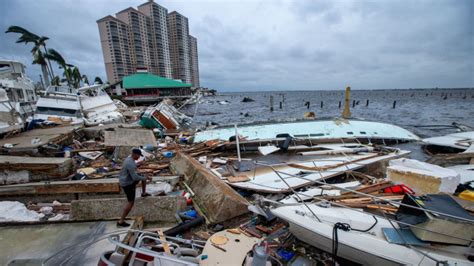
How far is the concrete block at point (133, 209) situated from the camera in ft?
16.6

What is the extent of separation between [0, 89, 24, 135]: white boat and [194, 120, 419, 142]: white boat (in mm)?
9305

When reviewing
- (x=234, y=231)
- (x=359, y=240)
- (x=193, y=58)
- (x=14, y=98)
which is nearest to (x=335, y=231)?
(x=359, y=240)

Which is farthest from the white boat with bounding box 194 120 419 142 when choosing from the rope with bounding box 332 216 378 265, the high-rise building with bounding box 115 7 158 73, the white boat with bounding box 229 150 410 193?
the high-rise building with bounding box 115 7 158 73

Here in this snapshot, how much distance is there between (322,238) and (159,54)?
97044mm

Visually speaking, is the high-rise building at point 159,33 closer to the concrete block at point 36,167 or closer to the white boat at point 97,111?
the white boat at point 97,111

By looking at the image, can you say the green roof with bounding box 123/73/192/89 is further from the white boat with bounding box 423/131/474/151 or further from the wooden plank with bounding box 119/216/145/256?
the white boat with bounding box 423/131/474/151

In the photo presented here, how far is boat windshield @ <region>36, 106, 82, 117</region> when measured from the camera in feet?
47.8

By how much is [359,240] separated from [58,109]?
1966cm

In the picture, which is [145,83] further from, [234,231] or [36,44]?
[234,231]

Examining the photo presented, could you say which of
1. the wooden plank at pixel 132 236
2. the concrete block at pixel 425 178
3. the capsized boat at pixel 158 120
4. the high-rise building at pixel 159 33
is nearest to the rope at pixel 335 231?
the concrete block at pixel 425 178

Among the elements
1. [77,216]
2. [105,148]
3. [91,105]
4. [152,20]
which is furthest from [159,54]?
[77,216]

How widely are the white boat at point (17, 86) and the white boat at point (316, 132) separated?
13.9 meters

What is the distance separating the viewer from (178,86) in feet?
170

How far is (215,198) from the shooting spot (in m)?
5.80
